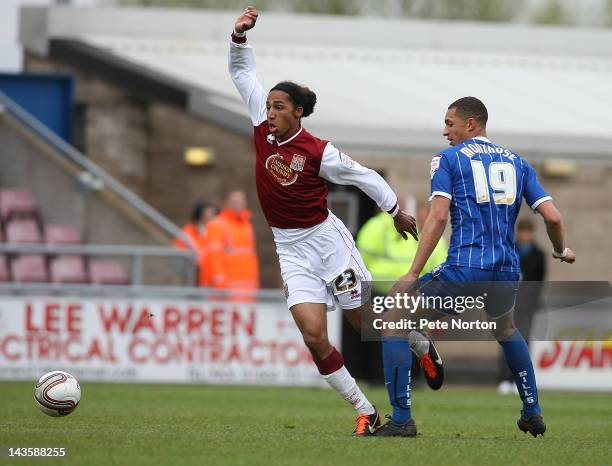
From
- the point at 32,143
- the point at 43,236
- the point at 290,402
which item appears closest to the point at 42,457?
the point at 290,402

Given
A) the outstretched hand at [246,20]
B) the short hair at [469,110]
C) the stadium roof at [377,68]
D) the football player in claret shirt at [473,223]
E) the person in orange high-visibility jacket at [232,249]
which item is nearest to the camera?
the football player in claret shirt at [473,223]

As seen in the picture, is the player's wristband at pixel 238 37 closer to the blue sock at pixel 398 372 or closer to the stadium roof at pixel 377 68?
the blue sock at pixel 398 372

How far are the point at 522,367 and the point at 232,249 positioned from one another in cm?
817

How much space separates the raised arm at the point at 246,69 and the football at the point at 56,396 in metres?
2.10

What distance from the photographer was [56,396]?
8.96 metres

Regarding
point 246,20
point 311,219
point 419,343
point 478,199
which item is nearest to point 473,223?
point 478,199

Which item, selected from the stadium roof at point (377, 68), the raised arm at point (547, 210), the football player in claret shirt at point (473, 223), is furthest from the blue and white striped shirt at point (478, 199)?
the stadium roof at point (377, 68)

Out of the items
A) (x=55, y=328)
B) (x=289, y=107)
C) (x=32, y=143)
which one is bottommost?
(x=55, y=328)

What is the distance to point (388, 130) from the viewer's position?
18.3 m

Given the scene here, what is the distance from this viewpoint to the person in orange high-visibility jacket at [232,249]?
16.3 m

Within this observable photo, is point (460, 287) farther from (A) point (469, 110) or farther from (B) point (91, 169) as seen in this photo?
(B) point (91, 169)

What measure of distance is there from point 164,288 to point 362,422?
7365 mm

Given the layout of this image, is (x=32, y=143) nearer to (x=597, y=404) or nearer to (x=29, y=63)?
(x=29, y=63)

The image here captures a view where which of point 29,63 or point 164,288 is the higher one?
point 29,63
